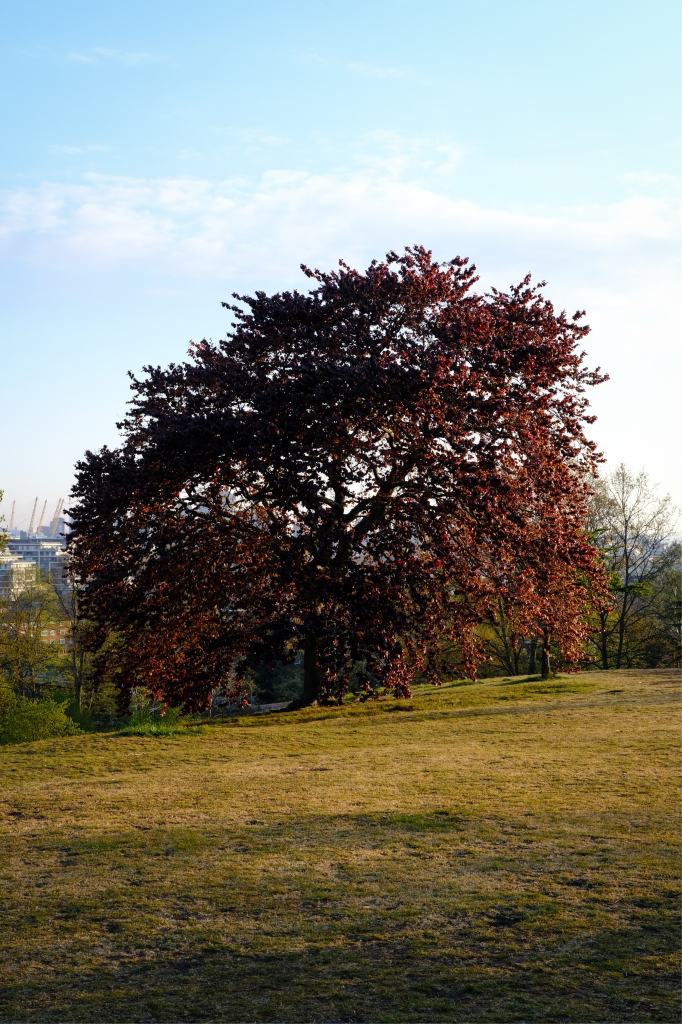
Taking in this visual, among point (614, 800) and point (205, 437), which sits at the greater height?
point (205, 437)

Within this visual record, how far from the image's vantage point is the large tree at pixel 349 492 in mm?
9719

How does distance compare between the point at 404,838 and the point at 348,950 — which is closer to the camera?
the point at 348,950

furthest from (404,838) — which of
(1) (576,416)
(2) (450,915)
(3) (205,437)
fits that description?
(1) (576,416)

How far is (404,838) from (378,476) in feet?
16.9

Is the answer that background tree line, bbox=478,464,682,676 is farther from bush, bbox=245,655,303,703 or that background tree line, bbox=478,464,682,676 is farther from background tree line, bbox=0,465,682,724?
bush, bbox=245,655,303,703

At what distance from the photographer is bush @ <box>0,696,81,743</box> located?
26.7 meters

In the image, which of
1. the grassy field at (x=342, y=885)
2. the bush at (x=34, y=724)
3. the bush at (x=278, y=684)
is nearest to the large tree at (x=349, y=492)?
the grassy field at (x=342, y=885)

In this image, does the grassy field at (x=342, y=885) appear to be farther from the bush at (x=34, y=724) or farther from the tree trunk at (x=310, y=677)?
the bush at (x=34, y=724)

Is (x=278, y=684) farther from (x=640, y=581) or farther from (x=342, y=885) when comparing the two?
(x=342, y=885)

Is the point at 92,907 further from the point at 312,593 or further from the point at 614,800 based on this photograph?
the point at 614,800

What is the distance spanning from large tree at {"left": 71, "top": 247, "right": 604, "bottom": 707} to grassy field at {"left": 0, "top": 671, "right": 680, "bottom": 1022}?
1445 millimetres

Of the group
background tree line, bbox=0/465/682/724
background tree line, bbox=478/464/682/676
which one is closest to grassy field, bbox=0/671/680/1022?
background tree line, bbox=0/465/682/724

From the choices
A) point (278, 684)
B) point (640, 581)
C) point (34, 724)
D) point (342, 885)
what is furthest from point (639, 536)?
point (342, 885)

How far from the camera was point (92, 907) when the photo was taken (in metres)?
5.98
